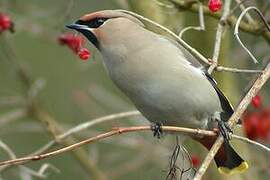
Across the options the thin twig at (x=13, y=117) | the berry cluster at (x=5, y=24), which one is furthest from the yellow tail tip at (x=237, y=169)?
the thin twig at (x=13, y=117)

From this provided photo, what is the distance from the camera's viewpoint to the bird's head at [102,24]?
3.81m

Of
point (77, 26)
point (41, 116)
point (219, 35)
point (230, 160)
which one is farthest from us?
point (41, 116)

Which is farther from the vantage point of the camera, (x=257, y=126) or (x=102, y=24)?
(x=257, y=126)

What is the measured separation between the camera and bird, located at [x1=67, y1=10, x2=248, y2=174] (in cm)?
385

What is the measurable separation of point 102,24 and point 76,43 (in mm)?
361

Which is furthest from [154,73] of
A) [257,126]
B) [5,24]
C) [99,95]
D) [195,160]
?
[99,95]

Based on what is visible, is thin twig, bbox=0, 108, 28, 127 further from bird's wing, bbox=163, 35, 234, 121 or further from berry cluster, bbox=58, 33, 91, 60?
Result: bird's wing, bbox=163, 35, 234, 121

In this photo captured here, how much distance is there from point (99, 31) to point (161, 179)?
806 mm

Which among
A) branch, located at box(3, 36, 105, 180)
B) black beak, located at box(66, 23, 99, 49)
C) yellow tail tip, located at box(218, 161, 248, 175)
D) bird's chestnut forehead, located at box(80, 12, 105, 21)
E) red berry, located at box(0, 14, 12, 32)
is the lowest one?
branch, located at box(3, 36, 105, 180)

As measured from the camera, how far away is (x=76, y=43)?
423cm

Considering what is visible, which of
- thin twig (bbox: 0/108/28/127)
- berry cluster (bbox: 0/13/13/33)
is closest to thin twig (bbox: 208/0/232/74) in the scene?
berry cluster (bbox: 0/13/13/33)

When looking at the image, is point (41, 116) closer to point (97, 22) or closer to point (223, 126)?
point (97, 22)

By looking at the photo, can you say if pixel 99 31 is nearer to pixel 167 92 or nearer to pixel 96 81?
pixel 167 92

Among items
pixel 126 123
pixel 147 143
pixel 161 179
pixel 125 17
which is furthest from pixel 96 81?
pixel 161 179
